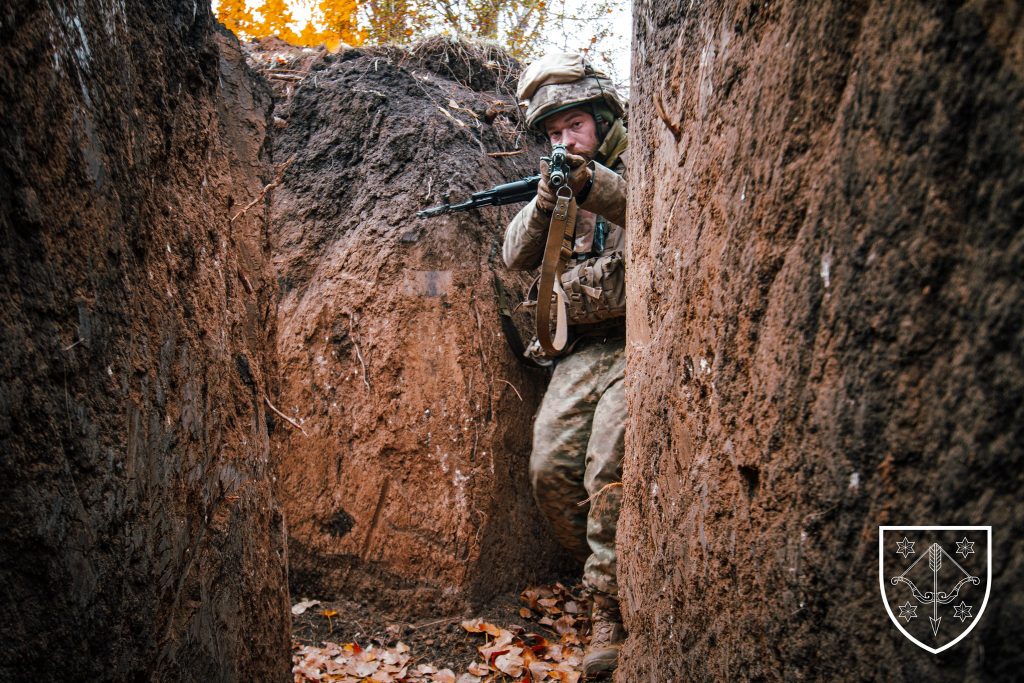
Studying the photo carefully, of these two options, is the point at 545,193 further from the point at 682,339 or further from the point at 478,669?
the point at 478,669

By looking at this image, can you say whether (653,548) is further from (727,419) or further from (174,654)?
(174,654)

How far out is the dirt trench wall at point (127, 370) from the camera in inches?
52.9

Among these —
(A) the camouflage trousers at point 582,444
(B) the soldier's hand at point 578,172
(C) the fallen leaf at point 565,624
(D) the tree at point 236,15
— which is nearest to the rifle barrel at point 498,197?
(B) the soldier's hand at point 578,172

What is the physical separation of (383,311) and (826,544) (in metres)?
3.37

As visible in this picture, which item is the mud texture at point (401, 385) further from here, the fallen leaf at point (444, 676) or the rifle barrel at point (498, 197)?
the fallen leaf at point (444, 676)

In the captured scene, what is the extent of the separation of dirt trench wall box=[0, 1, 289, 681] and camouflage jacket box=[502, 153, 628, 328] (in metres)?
1.57

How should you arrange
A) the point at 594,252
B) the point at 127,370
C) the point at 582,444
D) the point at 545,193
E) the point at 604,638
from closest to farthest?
1. the point at 127,370
2. the point at 604,638
3. the point at 545,193
4. the point at 582,444
5. the point at 594,252

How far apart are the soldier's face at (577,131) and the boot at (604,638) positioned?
7.18 ft

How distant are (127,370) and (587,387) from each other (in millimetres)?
2370

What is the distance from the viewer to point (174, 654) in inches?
69.0

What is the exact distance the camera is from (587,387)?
3686 millimetres

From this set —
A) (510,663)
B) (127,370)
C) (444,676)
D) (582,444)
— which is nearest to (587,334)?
(582,444)

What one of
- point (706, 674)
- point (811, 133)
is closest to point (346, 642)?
point (706, 674)

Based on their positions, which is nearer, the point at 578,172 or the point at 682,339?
the point at 682,339
